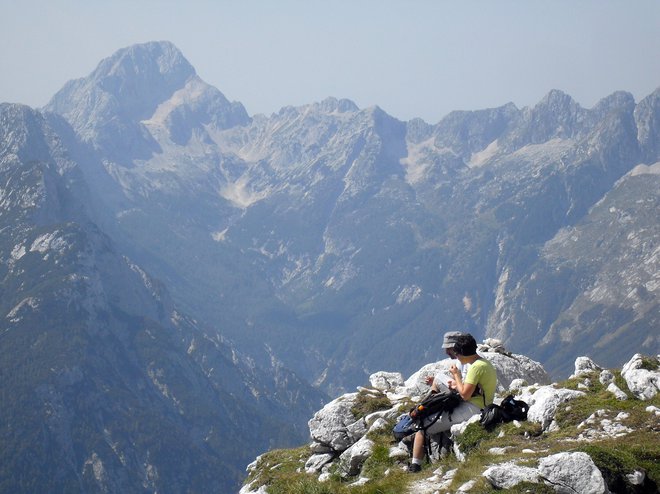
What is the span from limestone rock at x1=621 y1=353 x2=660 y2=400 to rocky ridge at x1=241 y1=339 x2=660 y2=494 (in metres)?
0.04

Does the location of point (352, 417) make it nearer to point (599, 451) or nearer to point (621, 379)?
point (621, 379)

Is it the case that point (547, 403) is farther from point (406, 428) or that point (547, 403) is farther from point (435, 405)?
point (406, 428)

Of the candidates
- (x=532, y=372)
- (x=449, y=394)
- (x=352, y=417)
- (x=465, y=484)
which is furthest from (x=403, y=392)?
(x=465, y=484)

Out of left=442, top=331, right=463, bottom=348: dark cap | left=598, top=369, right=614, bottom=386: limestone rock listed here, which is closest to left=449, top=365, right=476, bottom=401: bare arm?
left=442, top=331, right=463, bottom=348: dark cap

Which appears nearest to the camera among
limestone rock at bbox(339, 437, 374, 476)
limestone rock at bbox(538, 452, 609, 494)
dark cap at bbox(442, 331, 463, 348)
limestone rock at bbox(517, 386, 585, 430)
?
limestone rock at bbox(538, 452, 609, 494)

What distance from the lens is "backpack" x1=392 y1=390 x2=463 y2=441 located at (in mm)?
27734

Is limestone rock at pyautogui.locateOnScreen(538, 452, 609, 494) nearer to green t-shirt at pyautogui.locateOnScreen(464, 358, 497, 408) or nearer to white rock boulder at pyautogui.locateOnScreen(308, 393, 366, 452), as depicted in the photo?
green t-shirt at pyautogui.locateOnScreen(464, 358, 497, 408)

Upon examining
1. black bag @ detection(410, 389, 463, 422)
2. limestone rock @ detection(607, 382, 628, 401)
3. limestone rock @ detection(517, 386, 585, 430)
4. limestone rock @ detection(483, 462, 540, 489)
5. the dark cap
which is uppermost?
the dark cap

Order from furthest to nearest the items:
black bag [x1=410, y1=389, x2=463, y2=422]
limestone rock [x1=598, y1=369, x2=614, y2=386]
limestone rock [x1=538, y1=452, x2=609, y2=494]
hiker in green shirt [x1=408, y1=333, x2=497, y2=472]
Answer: limestone rock [x1=598, y1=369, x2=614, y2=386], black bag [x1=410, y1=389, x2=463, y2=422], hiker in green shirt [x1=408, y1=333, x2=497, y2=472], limestone rock [x1=538, y1=452, x2=609, y2=494]

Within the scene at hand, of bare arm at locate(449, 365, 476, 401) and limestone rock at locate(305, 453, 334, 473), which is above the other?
bare arm at locate(449, 365, 476, 401)

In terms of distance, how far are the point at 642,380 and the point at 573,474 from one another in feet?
40.7

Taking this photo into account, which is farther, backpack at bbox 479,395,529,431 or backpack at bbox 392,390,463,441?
backpack at bbox 479,395,529,431

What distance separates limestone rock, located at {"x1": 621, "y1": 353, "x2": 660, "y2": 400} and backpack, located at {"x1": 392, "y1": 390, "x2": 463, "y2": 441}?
878 cm

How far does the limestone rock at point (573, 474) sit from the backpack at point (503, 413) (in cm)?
650
